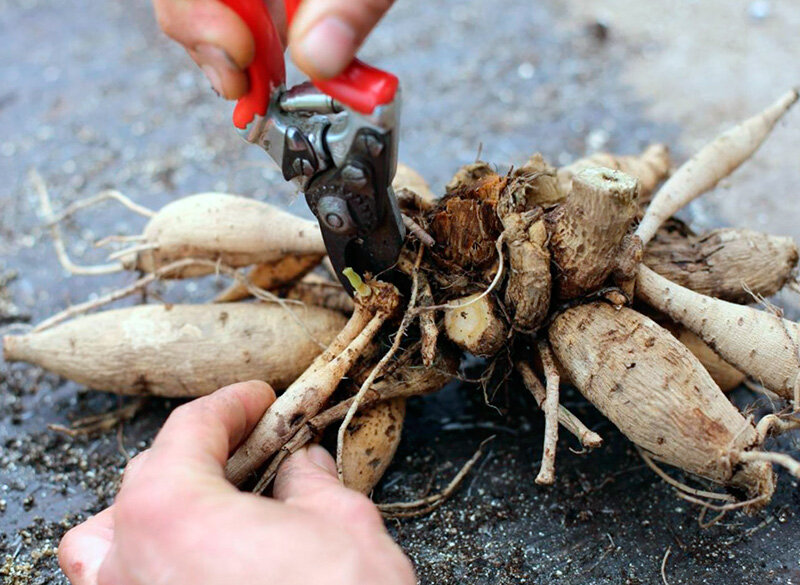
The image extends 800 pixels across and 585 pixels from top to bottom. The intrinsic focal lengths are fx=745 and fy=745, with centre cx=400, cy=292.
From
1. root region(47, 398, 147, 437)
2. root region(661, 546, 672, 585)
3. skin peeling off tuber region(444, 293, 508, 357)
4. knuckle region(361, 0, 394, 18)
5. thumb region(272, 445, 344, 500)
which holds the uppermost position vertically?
knuckle region(361, 0, 394, 18)

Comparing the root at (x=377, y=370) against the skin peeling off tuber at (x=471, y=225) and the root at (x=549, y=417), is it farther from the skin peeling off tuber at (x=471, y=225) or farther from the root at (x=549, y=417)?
the root at (x=549, y=417)

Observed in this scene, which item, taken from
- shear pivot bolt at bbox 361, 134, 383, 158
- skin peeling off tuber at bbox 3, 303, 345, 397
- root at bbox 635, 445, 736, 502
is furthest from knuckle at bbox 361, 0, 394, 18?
root at bbox 635, 445, 736, 502

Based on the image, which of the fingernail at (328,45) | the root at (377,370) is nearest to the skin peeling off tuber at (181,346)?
the root at (377,370)

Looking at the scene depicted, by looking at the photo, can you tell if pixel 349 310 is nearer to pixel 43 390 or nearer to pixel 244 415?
pixel 244 415

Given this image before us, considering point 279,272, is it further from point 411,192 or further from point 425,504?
point 425,504

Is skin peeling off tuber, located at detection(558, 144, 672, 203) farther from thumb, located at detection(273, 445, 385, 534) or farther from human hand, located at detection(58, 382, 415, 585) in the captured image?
human hand, located at detection(58, 382, 415, 585)
